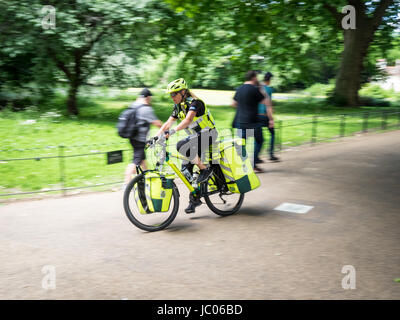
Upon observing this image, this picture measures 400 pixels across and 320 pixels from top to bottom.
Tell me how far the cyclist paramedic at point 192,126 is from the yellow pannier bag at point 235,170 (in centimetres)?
26

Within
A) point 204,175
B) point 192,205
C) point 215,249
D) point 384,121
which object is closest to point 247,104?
point 204,175

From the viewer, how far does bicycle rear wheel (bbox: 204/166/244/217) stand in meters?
6.22

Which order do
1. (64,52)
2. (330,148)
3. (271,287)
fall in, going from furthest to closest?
(64,52), (330,148), (271,287)

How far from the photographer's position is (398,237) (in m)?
5.48

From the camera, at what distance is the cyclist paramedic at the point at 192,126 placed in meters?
5.68

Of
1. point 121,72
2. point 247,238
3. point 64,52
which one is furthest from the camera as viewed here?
point 121,72

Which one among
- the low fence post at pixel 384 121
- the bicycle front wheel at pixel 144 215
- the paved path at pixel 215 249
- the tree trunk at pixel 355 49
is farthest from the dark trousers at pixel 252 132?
the tree trunk at pixel 355 49

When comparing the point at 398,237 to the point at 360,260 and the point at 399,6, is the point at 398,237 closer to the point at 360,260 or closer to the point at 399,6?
the point at 360,260

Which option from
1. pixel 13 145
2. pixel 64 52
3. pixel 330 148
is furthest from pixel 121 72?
pixel 330 148

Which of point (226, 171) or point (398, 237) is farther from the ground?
point (226, 171)

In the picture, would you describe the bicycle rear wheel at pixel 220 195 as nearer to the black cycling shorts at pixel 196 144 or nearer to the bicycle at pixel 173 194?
the bicycle at pixel 173 194

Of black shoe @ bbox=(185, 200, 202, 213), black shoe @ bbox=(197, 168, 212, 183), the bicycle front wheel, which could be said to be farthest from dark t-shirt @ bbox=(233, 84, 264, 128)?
the bicycle front wheel

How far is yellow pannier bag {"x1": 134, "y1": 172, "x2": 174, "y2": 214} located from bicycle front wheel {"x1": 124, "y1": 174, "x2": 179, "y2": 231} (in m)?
0.08
